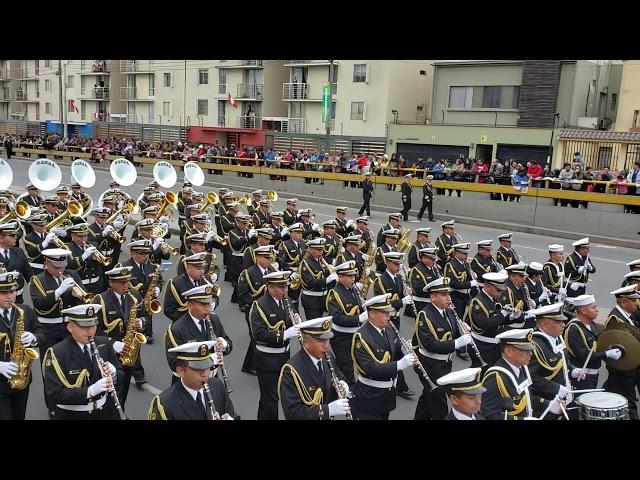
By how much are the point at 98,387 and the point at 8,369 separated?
45.6 inches

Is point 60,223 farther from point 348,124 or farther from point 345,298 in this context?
point 348,124

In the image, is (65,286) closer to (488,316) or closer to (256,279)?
→ (256,279)

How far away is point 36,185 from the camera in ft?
55.0

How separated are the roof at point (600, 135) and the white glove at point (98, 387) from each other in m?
27.5

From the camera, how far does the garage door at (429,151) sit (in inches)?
1356

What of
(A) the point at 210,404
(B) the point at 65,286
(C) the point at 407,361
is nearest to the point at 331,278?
(C) the point at 407,361

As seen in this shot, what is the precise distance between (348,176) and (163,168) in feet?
38.4

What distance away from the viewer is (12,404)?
5930 millimetres

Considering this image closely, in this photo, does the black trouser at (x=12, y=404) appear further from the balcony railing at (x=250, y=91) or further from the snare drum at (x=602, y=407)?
the balcony railing at (x=250, y=91)

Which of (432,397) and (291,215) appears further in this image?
(291,215)

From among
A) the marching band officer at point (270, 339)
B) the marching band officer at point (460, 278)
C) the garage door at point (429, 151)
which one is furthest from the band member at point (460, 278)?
the garage door at point (429, 151)

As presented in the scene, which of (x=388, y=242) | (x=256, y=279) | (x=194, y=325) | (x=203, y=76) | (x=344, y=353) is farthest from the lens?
(x=203, y=76)

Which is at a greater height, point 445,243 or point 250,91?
point 250,91

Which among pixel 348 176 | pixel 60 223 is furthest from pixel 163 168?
pixel 348 176
